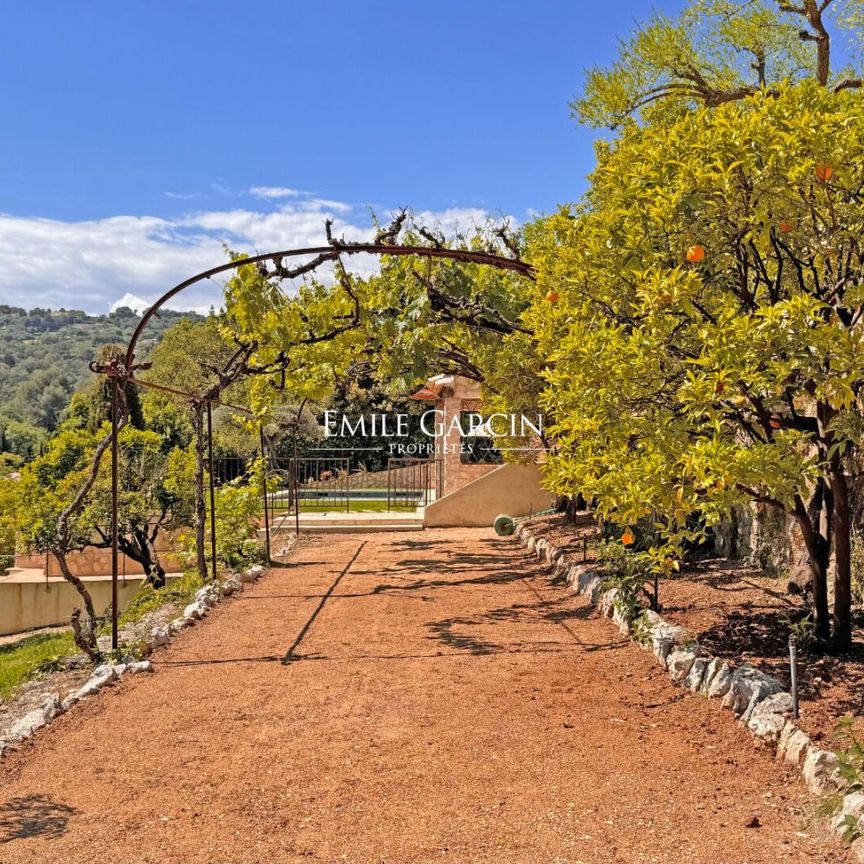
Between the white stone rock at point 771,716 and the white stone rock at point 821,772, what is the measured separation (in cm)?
48

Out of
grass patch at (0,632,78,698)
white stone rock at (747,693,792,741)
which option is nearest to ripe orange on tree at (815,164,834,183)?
white stone rock at (747,693,792,741)

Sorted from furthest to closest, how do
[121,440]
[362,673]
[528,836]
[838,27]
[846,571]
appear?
[121,440] < [838,27] < [362,673] < [846,571] < [528,836]

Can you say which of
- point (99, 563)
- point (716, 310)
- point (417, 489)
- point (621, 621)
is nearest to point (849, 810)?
point (716, 310)

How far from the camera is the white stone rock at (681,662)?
238 inches

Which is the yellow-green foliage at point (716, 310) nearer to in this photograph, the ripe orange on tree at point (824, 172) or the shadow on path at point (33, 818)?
the ripe orange on tree at point (824, 172)

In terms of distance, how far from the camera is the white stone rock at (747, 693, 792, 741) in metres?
4.73

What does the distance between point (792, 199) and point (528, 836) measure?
3902 mm

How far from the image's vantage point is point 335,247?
837cm

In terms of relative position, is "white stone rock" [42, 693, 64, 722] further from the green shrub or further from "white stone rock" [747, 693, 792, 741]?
"white stone rock" [747, 693, 792, 741]

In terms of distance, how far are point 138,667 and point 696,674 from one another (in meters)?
4.47

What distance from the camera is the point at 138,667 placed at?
6.97 m

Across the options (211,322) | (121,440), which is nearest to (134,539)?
(121,440)

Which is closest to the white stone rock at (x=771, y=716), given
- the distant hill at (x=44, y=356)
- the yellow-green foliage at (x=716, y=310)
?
the yellow-green foliage at (x=716, y=310)

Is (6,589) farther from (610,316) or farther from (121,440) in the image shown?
(610,316)
